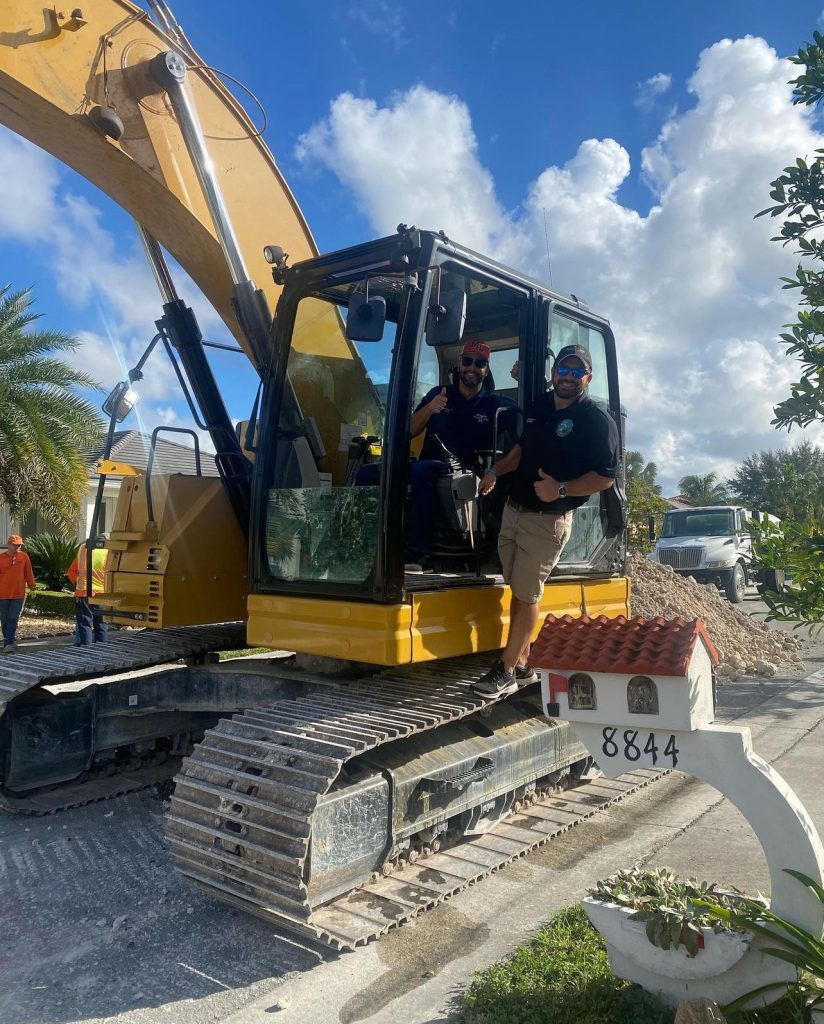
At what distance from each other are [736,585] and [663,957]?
17.5 m

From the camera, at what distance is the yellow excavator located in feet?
11.7

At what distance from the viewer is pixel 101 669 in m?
4.74

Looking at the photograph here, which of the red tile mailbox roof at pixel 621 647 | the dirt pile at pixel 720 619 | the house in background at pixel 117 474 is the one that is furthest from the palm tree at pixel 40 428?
the red tile mailbox roof at pixel 621 647

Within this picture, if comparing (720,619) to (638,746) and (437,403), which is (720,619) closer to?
(437,403)

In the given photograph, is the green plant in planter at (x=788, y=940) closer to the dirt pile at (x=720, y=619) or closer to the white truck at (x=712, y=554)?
the dirt pile at (x=720, y=619)

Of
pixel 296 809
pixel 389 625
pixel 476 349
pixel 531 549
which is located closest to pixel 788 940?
pixel 296 809

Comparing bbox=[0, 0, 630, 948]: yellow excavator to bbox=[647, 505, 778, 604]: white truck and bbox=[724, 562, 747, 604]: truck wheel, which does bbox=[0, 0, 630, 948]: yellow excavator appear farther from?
bbox=[724, 562, 747, 604]: truck wheel

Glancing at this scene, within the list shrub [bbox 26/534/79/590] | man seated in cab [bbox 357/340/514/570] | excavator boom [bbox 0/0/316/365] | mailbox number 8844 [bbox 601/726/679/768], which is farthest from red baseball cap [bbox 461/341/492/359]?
shrub [bbox 26/534/79/590]

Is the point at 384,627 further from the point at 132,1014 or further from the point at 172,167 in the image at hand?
the point at 172,167

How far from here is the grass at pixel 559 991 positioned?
2.75 meters

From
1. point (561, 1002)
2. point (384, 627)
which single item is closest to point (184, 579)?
→ point (384, 627)

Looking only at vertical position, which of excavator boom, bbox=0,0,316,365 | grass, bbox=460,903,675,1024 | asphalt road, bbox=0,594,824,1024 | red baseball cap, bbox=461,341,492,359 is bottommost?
asphalt road, bbox=0,594,824,1024

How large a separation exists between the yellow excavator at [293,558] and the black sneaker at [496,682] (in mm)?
83

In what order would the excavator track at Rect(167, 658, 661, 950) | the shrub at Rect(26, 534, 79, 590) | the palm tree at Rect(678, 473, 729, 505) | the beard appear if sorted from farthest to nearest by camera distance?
1. the palm tree at Rect(678, 473, 729, 505)
2. the shrub at Rect(26, 534, 79, 590)
3. the beard
4. the excavator track at Rect(167, 658, 661, 950)
